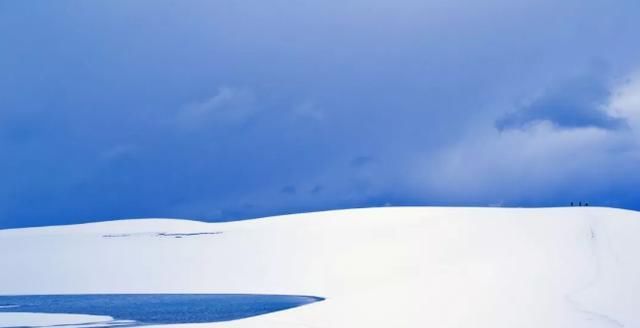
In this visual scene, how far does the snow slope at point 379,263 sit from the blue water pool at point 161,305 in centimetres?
170

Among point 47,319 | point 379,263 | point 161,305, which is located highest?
point 379,263

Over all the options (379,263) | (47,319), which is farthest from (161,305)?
(379,263)

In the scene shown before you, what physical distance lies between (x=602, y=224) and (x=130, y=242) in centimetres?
1829

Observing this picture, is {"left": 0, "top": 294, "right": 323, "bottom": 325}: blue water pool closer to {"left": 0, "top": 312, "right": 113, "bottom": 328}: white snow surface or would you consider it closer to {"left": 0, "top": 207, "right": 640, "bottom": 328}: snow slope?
{"left": 0, "top": 312, "right": 113, "bottom": 328}: white snow surface

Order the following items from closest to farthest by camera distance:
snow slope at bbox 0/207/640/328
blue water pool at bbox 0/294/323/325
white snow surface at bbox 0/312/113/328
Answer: snow slope at bbox 0/207/640/328 → white snow surface at bbox 0/312/113/328 → blue water pool at bbox 0/294/323/325

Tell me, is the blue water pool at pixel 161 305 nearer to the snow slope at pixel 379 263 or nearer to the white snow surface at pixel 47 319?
the white snow surface at pixel 47 319

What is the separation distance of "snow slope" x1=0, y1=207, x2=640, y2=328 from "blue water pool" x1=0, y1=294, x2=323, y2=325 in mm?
1702

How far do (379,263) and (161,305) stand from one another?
8.40m

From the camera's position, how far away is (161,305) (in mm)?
18484

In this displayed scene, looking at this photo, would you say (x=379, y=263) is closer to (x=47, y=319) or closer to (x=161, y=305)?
(x=161, y=305)

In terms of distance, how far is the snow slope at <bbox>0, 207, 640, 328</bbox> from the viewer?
40.7 feet

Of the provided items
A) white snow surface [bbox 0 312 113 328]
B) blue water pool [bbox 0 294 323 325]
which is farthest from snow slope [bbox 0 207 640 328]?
white snow surface [bbox 0 312 113 328]

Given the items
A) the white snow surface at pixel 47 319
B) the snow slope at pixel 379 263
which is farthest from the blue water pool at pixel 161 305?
the snow slope at pixel 379 263

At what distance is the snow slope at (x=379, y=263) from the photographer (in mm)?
12406
